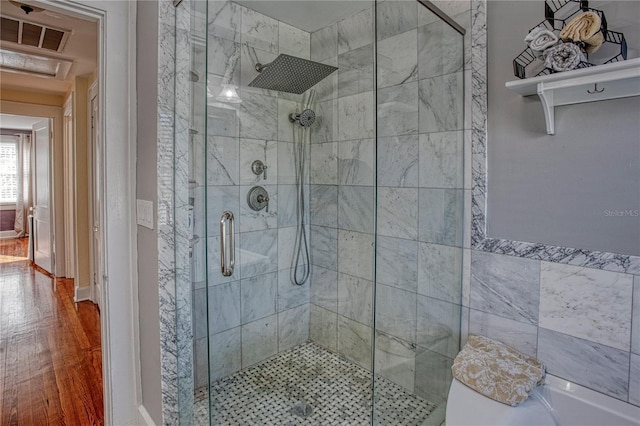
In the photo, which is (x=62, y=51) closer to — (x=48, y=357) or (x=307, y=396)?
(x=48, y=357)

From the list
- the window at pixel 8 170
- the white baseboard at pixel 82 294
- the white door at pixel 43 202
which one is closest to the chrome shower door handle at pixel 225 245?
the white baseboard at pixel 82 294

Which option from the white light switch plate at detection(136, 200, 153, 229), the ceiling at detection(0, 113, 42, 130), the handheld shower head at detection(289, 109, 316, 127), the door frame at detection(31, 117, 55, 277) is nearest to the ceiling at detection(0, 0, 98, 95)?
the door frame at detection(31, 117, 55, 277)

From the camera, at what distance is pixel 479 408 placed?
136cm

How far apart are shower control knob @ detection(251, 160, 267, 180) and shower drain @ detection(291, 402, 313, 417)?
133 centimetres

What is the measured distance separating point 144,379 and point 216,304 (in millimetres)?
497

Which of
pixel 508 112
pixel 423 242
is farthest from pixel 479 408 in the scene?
pixel 508 112

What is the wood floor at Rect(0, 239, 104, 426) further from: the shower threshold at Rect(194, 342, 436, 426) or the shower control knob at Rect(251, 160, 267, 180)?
the shower control knob at Rect(251, 160, 267, 180)

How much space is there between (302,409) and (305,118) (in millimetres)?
1737

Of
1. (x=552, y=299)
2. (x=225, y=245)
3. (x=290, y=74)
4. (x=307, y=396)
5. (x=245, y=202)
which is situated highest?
(x=290, y=74)

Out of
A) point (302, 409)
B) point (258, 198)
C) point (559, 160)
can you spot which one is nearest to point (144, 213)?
point (258, 198)

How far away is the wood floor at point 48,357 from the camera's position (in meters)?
2.13

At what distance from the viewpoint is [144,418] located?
182 cm

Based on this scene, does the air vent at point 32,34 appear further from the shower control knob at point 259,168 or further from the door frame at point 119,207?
the shower control knob at point 259,168

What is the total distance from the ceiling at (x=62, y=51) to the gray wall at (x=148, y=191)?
1.36 feet
